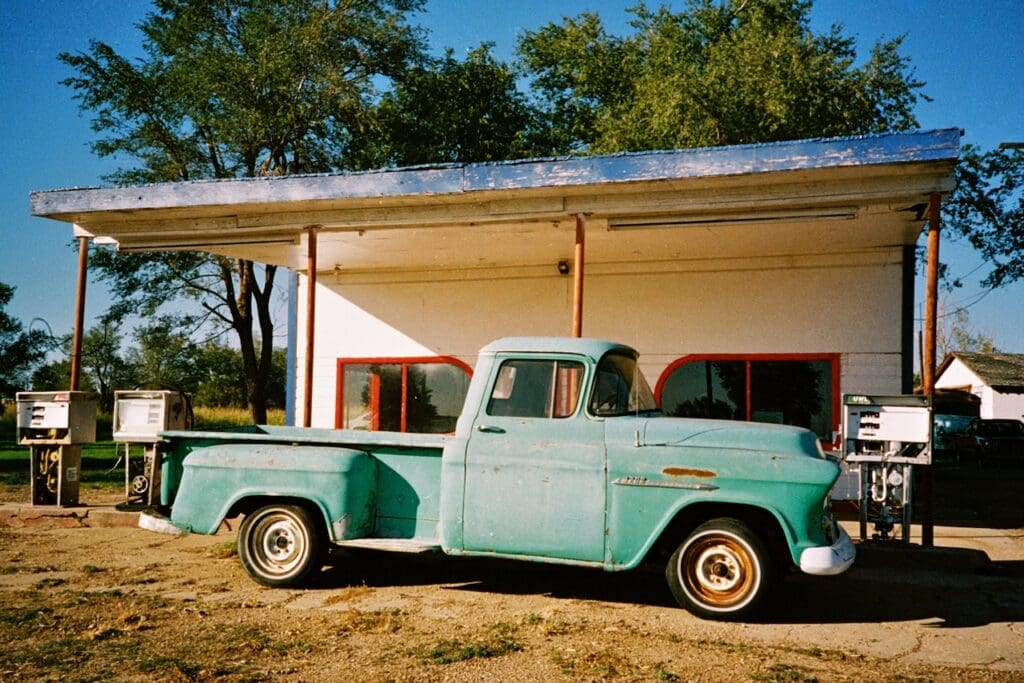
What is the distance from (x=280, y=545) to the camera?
7246 millimetres

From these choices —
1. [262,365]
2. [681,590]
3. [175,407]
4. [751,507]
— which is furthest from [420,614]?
[262,365]

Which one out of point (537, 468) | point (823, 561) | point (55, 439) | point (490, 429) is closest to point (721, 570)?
point (823, 561)

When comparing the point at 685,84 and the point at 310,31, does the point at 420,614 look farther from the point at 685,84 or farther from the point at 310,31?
the point at 310,31

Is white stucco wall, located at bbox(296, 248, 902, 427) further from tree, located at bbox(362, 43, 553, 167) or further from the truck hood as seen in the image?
tree, located at bbox(362, 43, 553, 167)

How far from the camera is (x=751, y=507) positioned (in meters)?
6.26

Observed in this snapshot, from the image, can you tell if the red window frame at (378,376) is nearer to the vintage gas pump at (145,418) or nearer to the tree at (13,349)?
the vintage gas pump at (145,418)

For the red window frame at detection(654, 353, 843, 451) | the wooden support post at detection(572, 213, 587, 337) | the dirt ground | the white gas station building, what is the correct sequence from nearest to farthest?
the dirt ground
the white gas station building
the wooden support post at detection(572, 213, 587, 337)
the red window frame at detection(654, 353, 843, 451)

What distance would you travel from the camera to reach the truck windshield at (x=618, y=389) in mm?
6660

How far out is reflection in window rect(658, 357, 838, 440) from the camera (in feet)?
40.6

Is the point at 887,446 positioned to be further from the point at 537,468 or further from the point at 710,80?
the point at 710,80

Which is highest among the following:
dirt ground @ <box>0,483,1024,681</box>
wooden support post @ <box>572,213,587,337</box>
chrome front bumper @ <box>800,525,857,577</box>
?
wooden support post @ <box>572,213,587,337</box>

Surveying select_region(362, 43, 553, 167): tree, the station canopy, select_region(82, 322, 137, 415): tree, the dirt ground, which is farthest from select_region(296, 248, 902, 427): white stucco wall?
select_region(82, 322, 137, 415): tree

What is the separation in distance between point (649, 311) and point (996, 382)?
34142mm

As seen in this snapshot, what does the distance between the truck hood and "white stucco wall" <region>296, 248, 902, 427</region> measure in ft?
21.3
